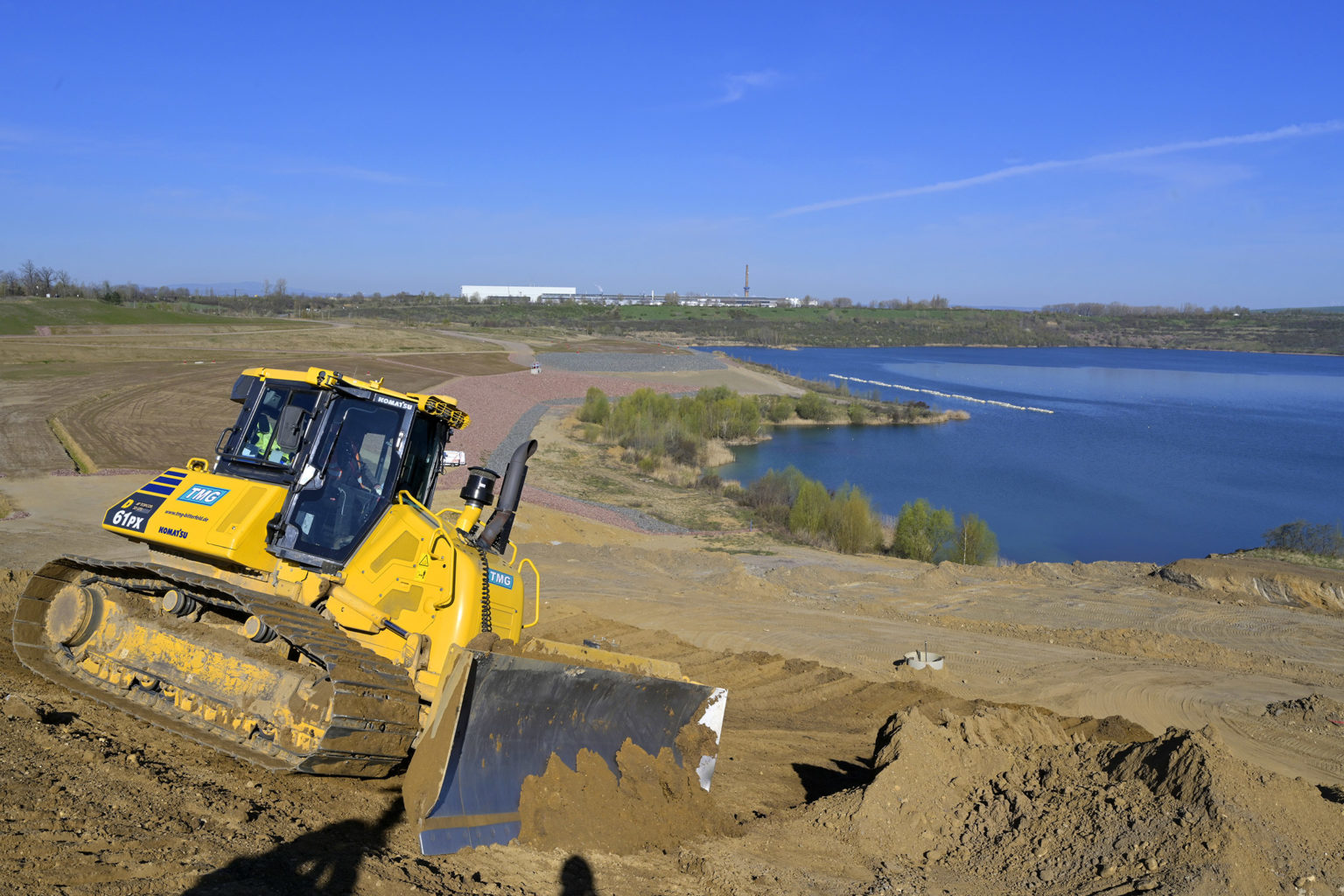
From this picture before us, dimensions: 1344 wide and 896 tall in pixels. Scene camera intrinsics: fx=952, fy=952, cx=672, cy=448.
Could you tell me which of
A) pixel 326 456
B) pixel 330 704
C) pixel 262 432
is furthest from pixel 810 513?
pixel 330 704

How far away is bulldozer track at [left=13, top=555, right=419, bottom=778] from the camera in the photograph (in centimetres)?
506

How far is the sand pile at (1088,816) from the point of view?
5445 millimetres

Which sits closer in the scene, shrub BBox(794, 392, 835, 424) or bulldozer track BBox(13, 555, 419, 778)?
bulldozer track BBox(13, 555, 419, 778)

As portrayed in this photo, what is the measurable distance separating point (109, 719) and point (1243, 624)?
623 inches

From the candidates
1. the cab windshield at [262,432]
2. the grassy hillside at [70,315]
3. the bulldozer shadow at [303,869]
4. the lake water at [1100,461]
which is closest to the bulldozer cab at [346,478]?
the cab windshield at [262,432]

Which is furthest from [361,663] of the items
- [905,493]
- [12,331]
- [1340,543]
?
[12,331]

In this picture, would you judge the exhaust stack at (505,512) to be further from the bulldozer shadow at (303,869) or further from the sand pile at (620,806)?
the bulldozer shadow at (303,869)

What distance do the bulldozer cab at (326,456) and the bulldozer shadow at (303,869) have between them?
1801mm

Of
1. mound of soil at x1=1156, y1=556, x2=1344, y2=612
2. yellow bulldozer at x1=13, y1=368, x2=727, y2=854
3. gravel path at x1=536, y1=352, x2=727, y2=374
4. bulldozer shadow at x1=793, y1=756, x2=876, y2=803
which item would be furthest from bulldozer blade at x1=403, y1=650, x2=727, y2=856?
gravel path at x1=536, y1=352, x2=727, y2=374

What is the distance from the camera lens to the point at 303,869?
185 inches

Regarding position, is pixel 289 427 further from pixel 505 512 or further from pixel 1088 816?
pixel 1088 816

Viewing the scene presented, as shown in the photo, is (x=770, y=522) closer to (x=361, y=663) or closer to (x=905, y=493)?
(x=905, y=493)

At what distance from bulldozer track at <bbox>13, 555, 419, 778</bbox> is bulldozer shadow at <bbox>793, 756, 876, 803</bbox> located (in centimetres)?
379

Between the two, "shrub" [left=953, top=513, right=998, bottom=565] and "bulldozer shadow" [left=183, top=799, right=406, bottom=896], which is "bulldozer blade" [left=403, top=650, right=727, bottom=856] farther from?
"shrub" [left=953, top=513, right=998, bottom=565]
